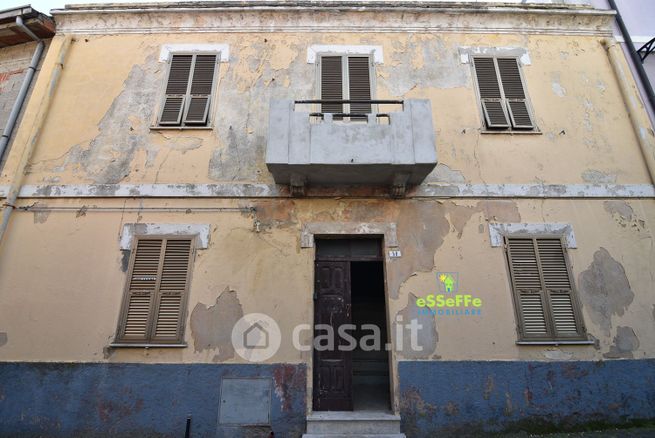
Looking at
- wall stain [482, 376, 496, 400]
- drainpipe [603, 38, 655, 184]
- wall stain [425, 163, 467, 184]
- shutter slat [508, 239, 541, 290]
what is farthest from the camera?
drainpipe [603, 38, 655, 184]

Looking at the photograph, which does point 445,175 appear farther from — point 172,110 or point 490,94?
point 172,110

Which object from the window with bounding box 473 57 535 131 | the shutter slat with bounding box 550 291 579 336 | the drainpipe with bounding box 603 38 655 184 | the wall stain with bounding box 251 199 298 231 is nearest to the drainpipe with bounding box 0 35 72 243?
the wall stain with bounding box 251 199 298 231

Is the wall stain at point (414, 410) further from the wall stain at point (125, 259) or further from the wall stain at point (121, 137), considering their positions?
the wall stain at point (121, 137)

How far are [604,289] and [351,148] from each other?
4.62 metres

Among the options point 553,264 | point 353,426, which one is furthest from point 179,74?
point 553,264

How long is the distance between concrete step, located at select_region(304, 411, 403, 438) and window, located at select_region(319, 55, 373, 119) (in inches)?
204

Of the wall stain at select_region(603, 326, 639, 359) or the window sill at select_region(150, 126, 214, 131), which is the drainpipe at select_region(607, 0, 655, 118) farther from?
the window sill at select_region(150, 126, 214, 131)

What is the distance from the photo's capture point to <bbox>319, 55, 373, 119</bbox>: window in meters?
7.52

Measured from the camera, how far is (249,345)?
6.07m

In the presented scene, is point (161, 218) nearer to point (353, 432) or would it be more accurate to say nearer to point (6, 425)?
point (6, 425)

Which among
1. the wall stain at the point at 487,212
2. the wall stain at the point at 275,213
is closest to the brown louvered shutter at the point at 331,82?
the wall stain at the point at 275,213

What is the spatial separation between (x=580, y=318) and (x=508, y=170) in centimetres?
265

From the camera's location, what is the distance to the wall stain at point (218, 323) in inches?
237

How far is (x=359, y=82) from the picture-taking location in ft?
25.4
